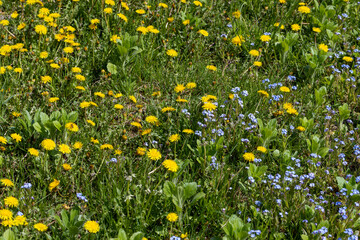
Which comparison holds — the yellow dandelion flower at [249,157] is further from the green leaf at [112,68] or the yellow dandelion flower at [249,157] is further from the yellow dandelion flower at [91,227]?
the green leaf at [112,68]

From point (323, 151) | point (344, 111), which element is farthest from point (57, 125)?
point (344, 111)

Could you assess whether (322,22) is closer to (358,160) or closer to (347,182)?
(358,160)

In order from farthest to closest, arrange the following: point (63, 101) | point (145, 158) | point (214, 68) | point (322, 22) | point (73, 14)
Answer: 1. point (322, 22)
2. point (73, 14)
3. point (214, 68)
4. point (63, 101)
5. point (145, 158)

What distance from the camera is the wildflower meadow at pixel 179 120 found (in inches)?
119

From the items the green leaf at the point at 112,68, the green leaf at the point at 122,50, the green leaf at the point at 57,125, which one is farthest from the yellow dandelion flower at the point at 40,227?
the green leaf at the point at 122,50

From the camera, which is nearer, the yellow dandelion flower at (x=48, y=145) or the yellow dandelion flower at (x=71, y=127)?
the yellow dandelion flower at (x=48, y=145)

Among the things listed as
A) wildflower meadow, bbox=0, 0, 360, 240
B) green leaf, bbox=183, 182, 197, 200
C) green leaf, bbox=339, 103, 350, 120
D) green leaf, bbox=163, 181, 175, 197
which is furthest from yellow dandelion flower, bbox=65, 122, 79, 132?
green leaf, bbox=339, 103, 350, 120

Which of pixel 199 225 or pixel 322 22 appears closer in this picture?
pixel 199 225

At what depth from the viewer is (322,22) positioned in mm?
5094

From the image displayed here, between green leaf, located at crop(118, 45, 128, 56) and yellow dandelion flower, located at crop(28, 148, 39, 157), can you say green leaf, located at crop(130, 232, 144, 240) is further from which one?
green leaf, located at crop(118, 45, 128, 56)

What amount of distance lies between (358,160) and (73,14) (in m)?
3.01

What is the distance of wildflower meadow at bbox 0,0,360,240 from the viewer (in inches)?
119

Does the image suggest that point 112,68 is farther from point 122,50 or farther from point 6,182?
point 6,182

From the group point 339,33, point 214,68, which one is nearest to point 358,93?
point 339,33
